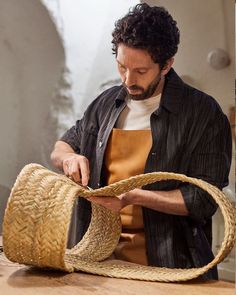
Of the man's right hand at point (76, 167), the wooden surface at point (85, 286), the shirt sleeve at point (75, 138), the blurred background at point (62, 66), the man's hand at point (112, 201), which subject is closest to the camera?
the wooden surface at point (85, 286)

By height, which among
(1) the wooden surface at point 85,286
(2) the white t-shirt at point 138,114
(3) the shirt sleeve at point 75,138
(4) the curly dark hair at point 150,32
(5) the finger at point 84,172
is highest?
(4) the curly dark hair at point 150,32

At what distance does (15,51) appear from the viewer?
2.30 meters

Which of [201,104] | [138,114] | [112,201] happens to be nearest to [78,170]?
[112,201]

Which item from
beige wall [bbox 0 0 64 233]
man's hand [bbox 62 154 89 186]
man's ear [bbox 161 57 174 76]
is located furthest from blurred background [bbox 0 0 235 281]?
man's hand [bbox 62 154 89 186]

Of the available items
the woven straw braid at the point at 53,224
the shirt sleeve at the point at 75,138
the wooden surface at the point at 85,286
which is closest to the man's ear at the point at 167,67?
the shirt sleeve at the point at 75,138

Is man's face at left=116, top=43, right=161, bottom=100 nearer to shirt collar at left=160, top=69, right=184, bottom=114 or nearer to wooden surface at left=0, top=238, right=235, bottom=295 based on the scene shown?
shirt collar at left=160, top=69, right=184, bottom=114

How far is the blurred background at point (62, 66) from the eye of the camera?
219 centimetres

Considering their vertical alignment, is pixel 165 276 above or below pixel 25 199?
below

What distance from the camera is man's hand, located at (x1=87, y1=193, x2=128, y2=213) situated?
1219mm

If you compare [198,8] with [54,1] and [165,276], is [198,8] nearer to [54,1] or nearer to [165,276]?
[54,1]

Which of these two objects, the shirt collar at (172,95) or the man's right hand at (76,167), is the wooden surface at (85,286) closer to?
the man's right hand at (76,167)

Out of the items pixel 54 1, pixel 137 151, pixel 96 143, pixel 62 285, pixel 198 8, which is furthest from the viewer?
pixel 54 1

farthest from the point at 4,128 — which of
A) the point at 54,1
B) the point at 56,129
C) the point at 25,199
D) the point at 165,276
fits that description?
the point at 165,276

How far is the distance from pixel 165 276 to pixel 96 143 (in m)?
0.61
